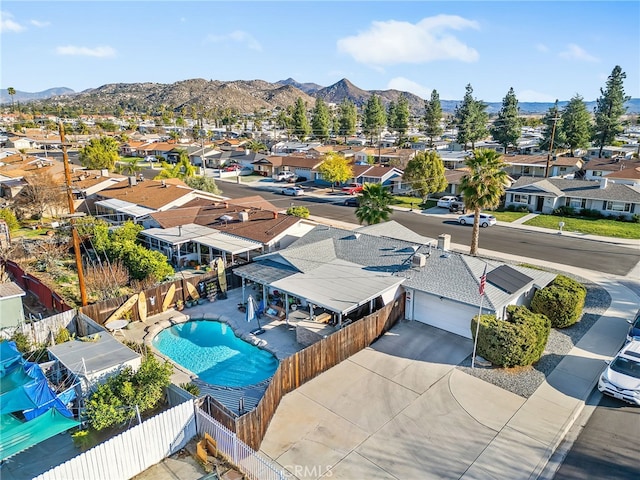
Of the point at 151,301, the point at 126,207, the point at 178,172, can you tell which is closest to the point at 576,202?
the point at 151,301

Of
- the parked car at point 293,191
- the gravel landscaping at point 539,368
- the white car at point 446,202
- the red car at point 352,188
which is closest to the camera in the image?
the gravel landscaping at point 539,368

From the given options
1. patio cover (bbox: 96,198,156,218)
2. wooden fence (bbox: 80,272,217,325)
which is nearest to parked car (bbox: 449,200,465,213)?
patio cover (bbox: 96,198,156,218)

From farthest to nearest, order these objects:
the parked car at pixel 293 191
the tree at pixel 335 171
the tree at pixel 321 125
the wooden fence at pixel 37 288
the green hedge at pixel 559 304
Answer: the tree at pixel 321 125 < the tree at pixel 335 171 < the parked car at pixel 293 191 < the wooden fence at pixel 37 288 < the green hedge at pixel 559 304

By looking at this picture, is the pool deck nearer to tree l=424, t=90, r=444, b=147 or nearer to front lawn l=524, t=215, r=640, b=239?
front lawn l=524, t=215, r=640, b=239

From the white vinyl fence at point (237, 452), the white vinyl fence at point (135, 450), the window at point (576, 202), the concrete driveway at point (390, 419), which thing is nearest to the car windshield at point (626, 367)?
the concrete driveway at point (390, 419)

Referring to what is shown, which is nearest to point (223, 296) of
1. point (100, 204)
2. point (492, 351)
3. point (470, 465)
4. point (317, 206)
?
point (492, 351)

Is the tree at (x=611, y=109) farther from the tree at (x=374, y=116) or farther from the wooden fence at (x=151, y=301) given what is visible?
the wooden fence at (x=151, y=301)

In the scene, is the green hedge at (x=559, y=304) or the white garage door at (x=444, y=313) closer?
the white garage door at (x=444, y=313)
